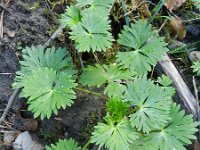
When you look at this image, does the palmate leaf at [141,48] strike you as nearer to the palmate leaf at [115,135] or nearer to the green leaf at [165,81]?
the green leaf at [165,81]

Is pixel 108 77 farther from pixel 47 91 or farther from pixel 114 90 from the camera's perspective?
pixel 47 91

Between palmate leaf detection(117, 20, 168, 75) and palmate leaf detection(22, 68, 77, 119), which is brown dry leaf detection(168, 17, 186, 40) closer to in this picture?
palmate leaf detection(117, 20, 168, 75)

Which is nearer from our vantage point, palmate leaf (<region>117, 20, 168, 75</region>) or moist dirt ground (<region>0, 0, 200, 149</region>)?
palmate leaf (<region>117, 20, 168, 75</region>)

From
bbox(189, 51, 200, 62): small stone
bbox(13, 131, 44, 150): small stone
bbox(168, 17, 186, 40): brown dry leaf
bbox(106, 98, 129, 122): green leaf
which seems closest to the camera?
bbox(106, 98, 129, 122): green leaf

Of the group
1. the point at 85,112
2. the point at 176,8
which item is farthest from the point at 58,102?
the point at 176,8

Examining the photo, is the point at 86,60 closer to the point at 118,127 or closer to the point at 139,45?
the point at 139,45

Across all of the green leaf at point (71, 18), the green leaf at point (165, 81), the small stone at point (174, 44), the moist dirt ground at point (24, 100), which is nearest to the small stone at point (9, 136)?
the moist dirt ground at point (24, 100)

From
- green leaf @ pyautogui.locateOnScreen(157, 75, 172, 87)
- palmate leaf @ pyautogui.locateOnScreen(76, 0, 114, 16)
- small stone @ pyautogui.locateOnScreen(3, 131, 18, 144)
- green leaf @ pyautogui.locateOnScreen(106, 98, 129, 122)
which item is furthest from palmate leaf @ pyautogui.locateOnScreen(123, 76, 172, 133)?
small stone @ pyautogui.locateOnScreen(3, 131, 18, 144)
